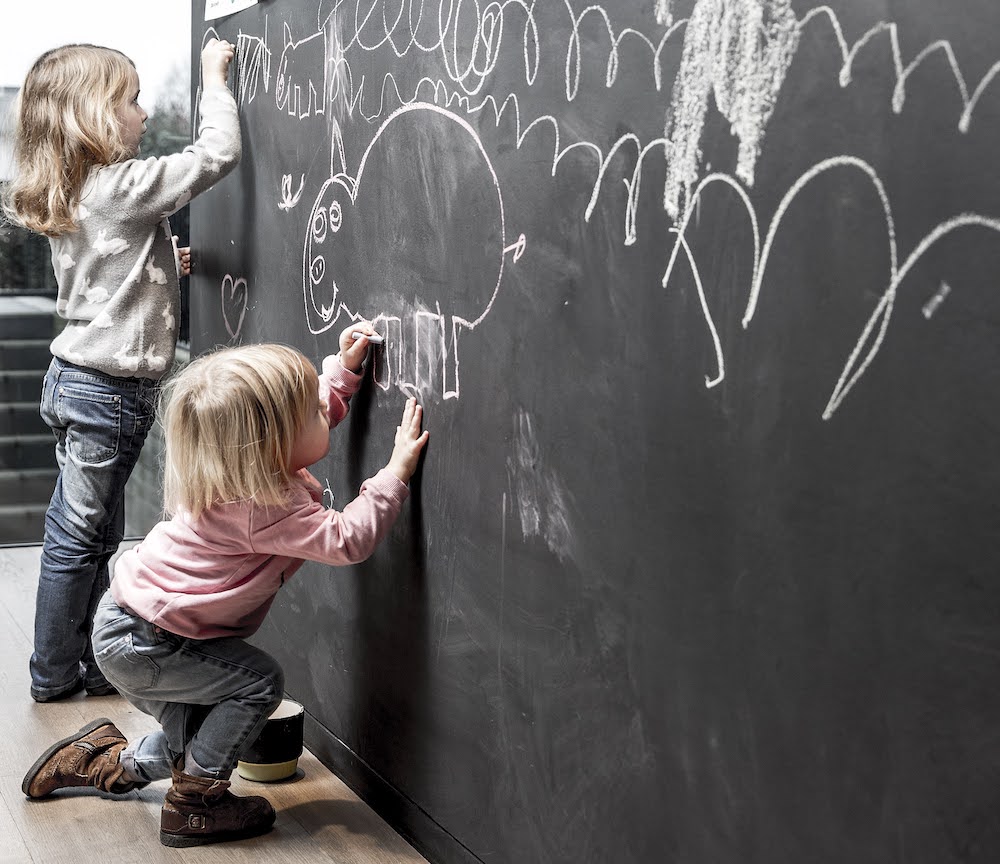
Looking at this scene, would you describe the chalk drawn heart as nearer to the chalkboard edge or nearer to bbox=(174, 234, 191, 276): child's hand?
bbox=(174, 234, 191, 276): child's hand

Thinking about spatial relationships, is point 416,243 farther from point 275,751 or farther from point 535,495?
point 275,751

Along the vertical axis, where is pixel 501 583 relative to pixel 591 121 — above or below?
below

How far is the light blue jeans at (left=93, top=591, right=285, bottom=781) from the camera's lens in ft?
6.63

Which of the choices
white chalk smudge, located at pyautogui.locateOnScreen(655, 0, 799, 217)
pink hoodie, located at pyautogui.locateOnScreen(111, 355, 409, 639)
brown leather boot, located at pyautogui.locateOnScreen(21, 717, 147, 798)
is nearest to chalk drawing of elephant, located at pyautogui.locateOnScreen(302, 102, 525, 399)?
pink hoodie, located at pyautogui.locateOnScreen(111, 355, 409, 639)

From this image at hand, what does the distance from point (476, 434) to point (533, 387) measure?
18 cm

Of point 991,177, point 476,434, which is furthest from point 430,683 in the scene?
point 991,177

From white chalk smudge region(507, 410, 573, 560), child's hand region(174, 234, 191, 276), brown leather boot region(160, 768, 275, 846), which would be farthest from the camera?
child's hand region(174, 234, 191, 276)

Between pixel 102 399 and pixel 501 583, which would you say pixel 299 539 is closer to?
pixel 501 583

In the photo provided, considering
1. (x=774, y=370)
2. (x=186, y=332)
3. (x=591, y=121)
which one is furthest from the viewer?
(x=186, y=332)

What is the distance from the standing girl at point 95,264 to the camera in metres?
2.44

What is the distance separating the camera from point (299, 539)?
6.29ft

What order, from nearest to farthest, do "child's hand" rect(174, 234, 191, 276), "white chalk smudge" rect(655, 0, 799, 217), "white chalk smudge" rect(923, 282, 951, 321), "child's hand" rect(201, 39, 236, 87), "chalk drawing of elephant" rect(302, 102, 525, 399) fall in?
"white chalk smudge" rect(923, 282, 951, 321) < "white chalk smudge" rect(655, 0, 799, 217) < "chalk drawing of elephant" rect(302, 102, 525, 399) < "child's hand" rect(201, 39, 236, 87) < "child's hand" rect(174, 234, 191, 276)

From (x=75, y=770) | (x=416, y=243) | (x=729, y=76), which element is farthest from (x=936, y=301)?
(x=75, y=770)

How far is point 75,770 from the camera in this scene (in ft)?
7.11
